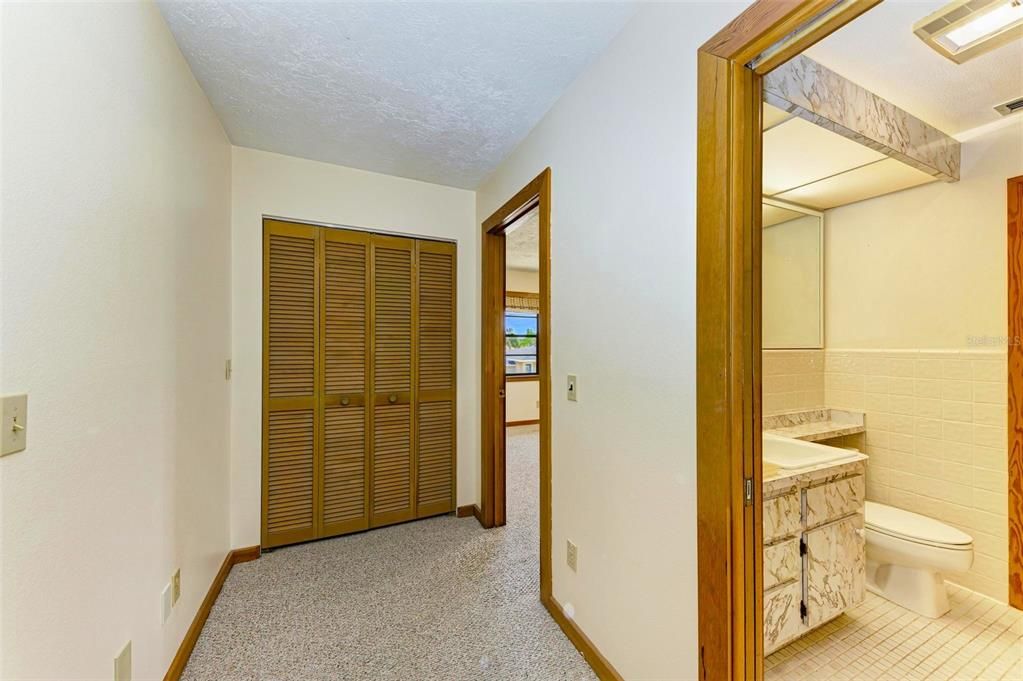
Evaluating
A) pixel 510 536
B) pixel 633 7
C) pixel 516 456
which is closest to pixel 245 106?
pixel 633 7

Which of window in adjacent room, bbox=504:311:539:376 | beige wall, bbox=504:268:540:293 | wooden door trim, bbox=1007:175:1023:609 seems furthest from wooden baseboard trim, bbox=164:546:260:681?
beige wall, bbox=504:268:540:293

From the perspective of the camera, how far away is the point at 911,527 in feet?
6.00

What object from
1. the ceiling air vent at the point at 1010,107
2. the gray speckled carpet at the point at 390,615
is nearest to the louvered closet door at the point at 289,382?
the gray speckled carpet at the point at 390,615

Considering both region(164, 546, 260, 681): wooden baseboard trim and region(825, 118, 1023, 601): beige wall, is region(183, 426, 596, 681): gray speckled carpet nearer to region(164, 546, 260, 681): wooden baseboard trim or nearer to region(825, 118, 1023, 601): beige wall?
region(164, 546, 260, 681): wooden baseboard trim

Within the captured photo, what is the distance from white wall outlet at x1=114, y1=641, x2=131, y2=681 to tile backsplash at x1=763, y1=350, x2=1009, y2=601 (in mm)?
2577

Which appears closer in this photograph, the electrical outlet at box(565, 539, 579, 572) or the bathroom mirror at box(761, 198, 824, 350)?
the electrical outlet at box(565, 539, 579, 572)

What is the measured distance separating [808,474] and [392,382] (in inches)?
95.1

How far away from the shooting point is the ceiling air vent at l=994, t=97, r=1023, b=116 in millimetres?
1536

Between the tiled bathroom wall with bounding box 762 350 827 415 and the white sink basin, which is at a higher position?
the tiled bathroom wall with bounding box 762 350 827 415

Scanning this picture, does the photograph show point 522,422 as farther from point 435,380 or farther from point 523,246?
point 435,380

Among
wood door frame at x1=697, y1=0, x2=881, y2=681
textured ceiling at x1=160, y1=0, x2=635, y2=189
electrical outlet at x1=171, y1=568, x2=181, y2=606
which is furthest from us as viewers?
electrical outlet at x1=171, y1=568, x2=181, y2=606

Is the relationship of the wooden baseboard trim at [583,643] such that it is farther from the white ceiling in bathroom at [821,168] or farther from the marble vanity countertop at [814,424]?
the white ceiling in bathroom at [821,168]

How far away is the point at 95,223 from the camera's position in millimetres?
1006

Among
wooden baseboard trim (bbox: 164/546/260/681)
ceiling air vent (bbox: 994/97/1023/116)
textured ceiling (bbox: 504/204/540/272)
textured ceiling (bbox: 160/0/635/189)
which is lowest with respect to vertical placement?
wooden baseboard trim (bbox: 164/546/260/681)
